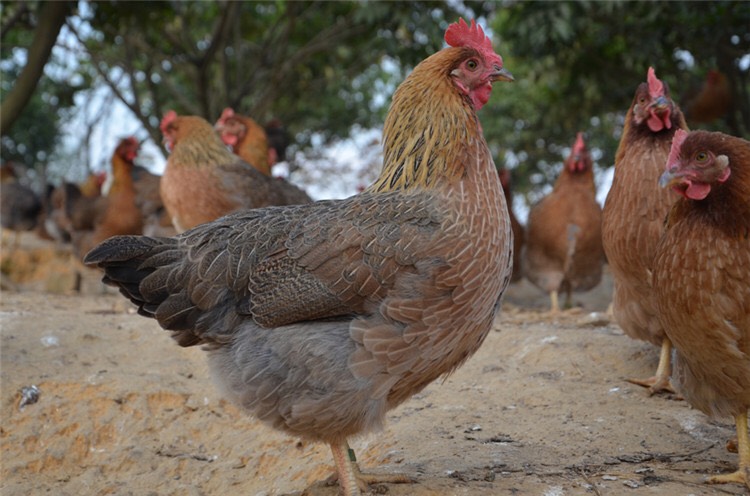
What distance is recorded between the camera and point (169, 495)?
378 cm

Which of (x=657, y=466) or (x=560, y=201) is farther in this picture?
(x=560, y=201)

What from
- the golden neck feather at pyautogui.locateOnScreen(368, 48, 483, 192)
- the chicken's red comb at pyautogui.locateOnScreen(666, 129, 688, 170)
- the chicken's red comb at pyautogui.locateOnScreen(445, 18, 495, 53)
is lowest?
the chicken's red comb at pyautogui.locateOnScreen(666, 129, 688, 170)

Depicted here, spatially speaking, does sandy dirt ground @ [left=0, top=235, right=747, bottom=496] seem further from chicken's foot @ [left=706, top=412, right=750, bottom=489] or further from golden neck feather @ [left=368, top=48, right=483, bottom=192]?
golden neck feather @ [left=368, top=48, right=483, bottom=192]

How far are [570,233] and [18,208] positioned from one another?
854 centimetres

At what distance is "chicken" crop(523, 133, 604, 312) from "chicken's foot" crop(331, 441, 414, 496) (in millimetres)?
4382

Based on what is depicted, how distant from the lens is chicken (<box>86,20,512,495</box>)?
2818mm

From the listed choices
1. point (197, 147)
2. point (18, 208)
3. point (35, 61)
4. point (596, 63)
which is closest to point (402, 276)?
point (197, 147)

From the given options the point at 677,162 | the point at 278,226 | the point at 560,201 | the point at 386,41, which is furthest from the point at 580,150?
the point at 278,226

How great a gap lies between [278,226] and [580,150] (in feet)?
15.3

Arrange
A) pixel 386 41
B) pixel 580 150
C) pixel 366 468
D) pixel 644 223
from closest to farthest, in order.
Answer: pixel 366 468 < pixel 644 223 < pixel 580 150 < pixel 386 41

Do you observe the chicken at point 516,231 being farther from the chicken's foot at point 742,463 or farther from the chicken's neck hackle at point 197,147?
the chicken's foot at point 742,463

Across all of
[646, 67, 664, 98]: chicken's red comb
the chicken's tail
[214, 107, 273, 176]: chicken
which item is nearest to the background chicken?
[646, 67, 664, 98]: chicken's red comb

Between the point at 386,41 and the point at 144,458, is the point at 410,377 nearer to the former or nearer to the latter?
the point at 144,458

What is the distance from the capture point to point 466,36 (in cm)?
324
